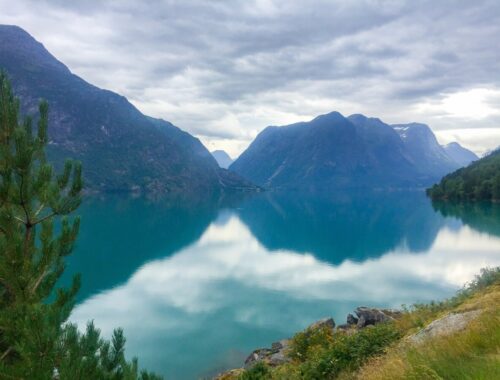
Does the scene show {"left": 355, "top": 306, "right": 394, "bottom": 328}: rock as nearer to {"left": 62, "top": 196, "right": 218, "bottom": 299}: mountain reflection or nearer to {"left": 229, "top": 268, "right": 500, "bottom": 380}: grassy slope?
{"left": 229, "top": 268, "right": 500, "bottom": 380}: grassy slope

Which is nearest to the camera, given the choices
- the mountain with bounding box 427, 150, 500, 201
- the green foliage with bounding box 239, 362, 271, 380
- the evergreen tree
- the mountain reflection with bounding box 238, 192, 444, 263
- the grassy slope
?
the grassy slope

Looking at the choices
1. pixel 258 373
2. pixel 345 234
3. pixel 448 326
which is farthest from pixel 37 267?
pixel 345 234

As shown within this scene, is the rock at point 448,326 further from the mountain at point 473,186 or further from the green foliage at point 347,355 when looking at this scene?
the mountain at point 473,186

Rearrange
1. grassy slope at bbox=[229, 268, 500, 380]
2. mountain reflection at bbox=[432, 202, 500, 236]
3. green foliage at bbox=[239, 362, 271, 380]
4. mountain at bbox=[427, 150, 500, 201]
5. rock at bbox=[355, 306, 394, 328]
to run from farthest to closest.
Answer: mountain at bbox=[427, 150, 500, 201], mountain reflection at bbox=[432, 202, 500, 236], rock at bbox=[355, 306, 394, 328], green foliage at bbox=[239, 362, 271, 380], grassy slope at bbox=[229, 268, 500, 380]

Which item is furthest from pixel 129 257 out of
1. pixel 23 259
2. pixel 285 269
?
pixel 23 259

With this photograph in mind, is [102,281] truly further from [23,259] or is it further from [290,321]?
[23,259]

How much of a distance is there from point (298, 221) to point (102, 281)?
277 ft

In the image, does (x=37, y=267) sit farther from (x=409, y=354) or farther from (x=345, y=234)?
(x=345, y=234)

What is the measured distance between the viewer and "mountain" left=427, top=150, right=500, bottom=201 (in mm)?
136225

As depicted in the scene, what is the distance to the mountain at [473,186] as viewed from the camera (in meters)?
136

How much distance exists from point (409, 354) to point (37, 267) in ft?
25.5

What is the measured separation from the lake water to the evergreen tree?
795 inches

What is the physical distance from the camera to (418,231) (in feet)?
323

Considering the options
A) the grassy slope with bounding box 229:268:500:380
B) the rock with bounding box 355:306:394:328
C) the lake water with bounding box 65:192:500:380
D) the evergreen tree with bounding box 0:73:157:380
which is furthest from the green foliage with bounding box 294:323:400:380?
the lake water with bounding box 65:192:500:380
